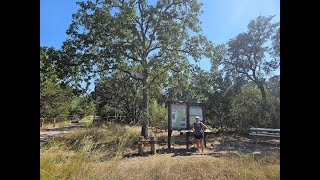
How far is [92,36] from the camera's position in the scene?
439 inches

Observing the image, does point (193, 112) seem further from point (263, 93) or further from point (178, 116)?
point (263, 93)

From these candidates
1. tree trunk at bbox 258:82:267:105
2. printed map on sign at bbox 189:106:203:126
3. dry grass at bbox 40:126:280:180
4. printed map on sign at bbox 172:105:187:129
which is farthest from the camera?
tree trunk at bbox 258:82:267:105

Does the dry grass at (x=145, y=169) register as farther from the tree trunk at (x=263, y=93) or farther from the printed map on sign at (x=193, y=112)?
the tree trunk at (x=263, y=93)

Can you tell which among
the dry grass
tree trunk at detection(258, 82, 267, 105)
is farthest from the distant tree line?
the dry grass

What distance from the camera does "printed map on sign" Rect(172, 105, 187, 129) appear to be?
374 inches

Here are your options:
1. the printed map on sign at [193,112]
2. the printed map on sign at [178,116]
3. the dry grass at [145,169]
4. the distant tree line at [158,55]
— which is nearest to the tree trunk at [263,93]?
the distant tree line at [158,55]

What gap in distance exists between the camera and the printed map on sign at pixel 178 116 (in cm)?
949

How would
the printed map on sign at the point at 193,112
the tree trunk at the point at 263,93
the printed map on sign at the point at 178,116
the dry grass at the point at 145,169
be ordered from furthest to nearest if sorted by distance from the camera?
the tree trunk at the point at 263,93, the printed map on sign at the point at 193,112, the printed map on sign at the point at 178,116, the dry grass at the point at 145,169

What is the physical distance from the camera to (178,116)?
9.61 meters

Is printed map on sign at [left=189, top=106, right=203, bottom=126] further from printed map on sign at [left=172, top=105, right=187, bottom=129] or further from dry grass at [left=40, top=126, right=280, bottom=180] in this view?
dry grass at [left=40, top=126, right=280, bottom=180]

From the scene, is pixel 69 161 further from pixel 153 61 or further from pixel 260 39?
pixel 260 39
